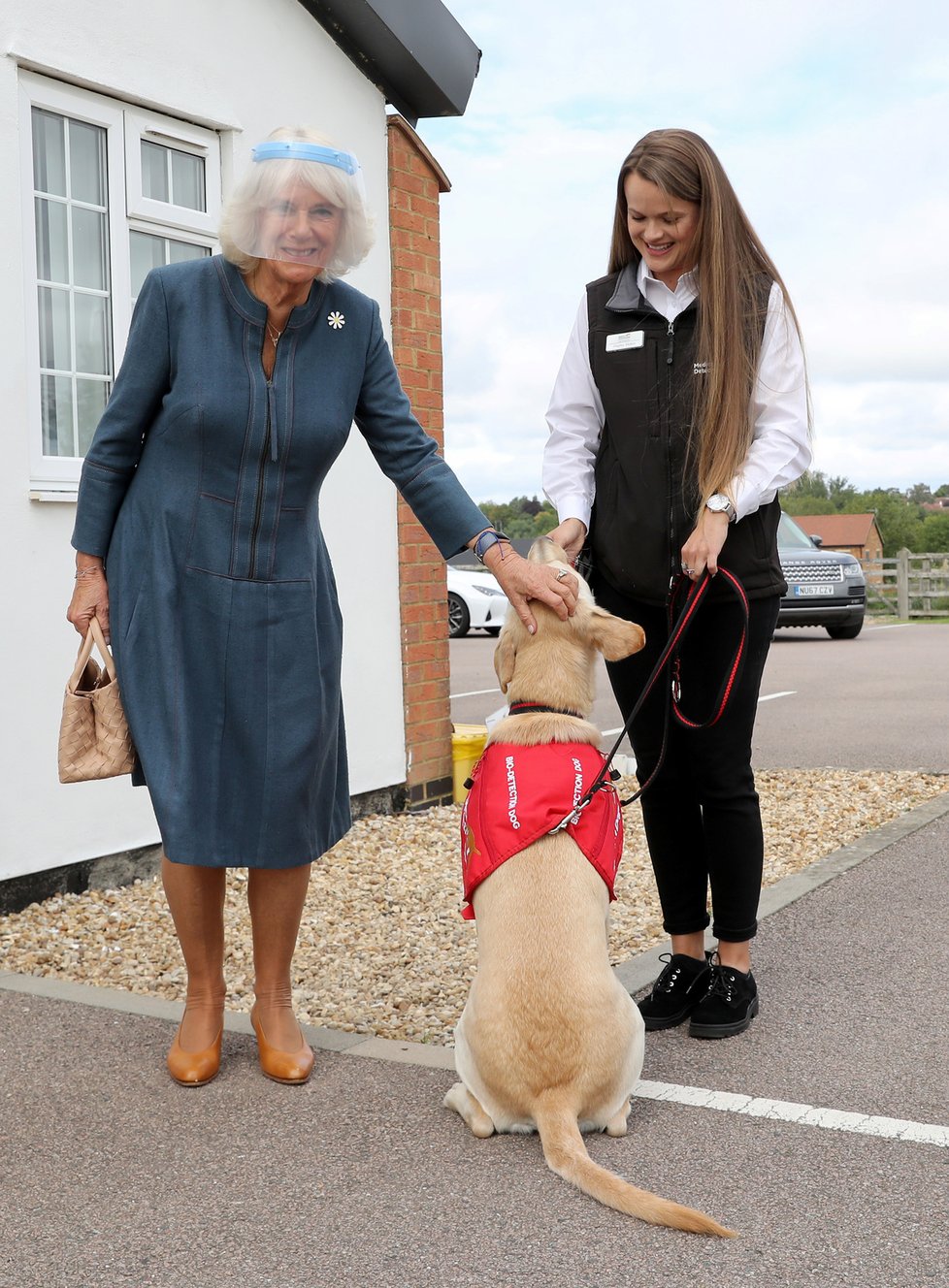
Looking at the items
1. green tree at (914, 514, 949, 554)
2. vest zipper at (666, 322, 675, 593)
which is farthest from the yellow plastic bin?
green tree at (914, 514, 949, 554)

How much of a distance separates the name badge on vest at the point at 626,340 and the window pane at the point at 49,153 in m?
2.94

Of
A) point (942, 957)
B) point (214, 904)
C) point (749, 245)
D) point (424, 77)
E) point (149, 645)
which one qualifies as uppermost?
point (424, 77)

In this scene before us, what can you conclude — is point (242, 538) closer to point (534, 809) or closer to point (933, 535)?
point (534, 809)

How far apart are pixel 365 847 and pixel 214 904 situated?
9.56 feet

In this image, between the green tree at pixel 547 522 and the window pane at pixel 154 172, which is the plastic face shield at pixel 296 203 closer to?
the green tree at pixel 547 522

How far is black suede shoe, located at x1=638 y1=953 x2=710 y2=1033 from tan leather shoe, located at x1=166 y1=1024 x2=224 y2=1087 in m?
1.31

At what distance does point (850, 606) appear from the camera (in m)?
21.0

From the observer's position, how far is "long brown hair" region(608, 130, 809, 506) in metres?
3.71

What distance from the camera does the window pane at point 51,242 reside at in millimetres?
5652

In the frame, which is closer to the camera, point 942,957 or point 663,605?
point 663,605

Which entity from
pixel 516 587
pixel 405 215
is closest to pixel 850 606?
pixel 405 215

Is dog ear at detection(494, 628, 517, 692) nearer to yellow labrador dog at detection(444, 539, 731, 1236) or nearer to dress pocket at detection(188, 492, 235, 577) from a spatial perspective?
yellow labrador dog at detection(444, 539, 731, 1236)

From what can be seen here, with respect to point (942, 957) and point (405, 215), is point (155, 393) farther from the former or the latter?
point (405, 215)

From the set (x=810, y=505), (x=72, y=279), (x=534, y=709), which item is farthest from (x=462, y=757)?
(x=810, y=505)
